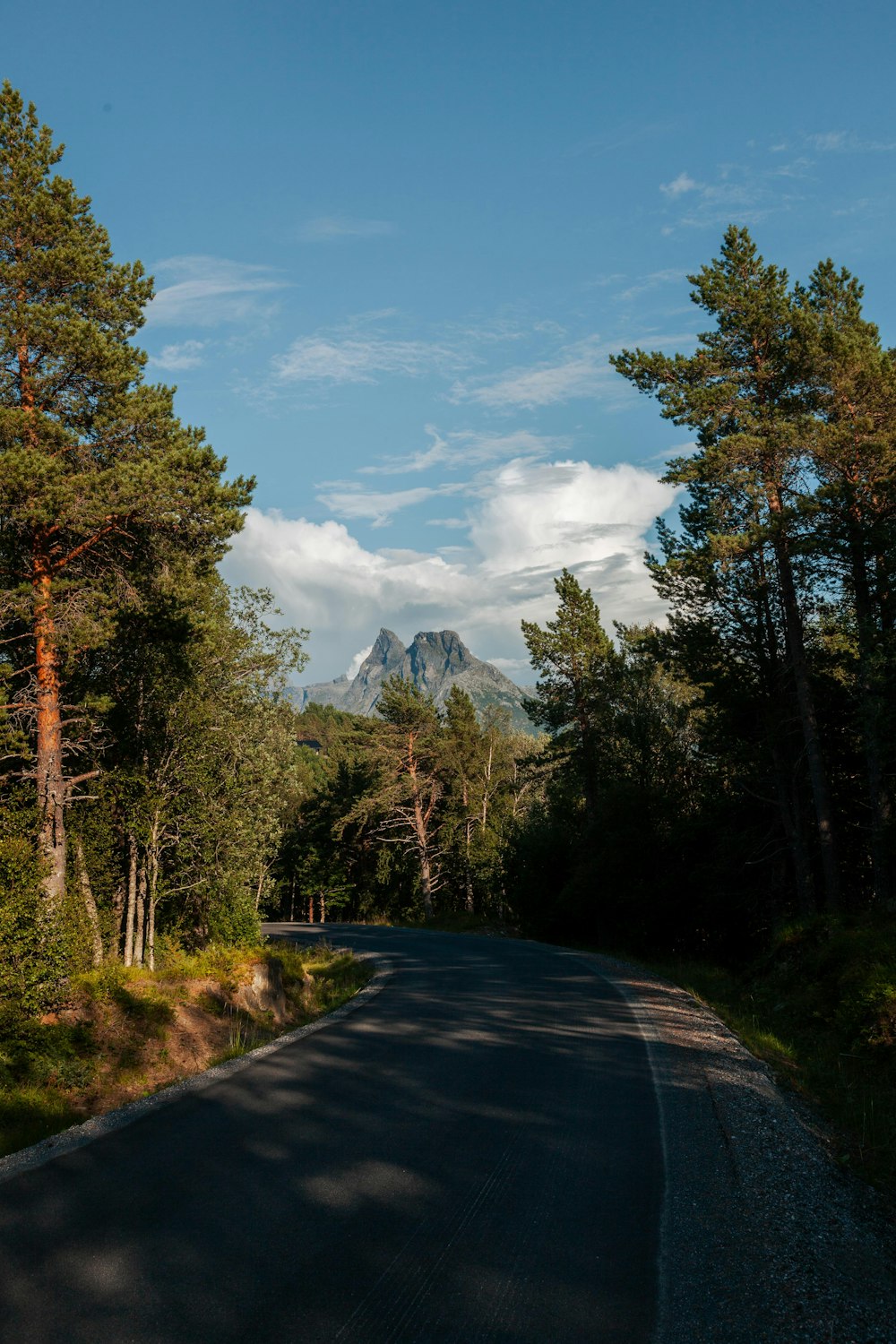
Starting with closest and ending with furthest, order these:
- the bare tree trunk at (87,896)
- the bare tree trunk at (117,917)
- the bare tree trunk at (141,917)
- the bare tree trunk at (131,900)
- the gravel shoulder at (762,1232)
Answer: the gravel shoulder at (762,1232) → the bare tree trunk at (87,896) → the bare tree trunk at (131,900) → the bare tree trunk at (141,917) → the bare tree trunk at (117,917)

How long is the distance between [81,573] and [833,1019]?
1411cm

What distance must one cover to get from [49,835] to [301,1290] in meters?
10.8

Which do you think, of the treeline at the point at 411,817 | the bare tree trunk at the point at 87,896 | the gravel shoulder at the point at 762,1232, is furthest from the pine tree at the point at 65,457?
the treeline at the point at 411,817

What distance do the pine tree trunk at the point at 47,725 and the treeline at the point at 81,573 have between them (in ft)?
0.10

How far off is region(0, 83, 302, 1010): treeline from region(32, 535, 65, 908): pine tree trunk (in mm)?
30

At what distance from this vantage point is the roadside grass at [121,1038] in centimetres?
899

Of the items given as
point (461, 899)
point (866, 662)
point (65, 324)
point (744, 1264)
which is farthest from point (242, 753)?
point (461, 899)

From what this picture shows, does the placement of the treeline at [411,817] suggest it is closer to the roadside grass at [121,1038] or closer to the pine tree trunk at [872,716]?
the pine tree trunk at [872,716]

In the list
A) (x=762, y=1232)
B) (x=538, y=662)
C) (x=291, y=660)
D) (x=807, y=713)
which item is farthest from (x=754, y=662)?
(x=762, y=1232)

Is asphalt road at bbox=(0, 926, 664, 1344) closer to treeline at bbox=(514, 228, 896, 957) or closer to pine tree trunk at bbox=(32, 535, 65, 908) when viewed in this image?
pine tree trunk at bbox=(32, 535, 65, 908)

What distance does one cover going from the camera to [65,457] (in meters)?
14.1

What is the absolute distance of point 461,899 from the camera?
52.4 meters

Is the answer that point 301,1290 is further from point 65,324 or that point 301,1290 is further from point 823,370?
point 823,370

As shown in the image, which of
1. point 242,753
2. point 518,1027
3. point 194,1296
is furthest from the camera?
point 242,753
